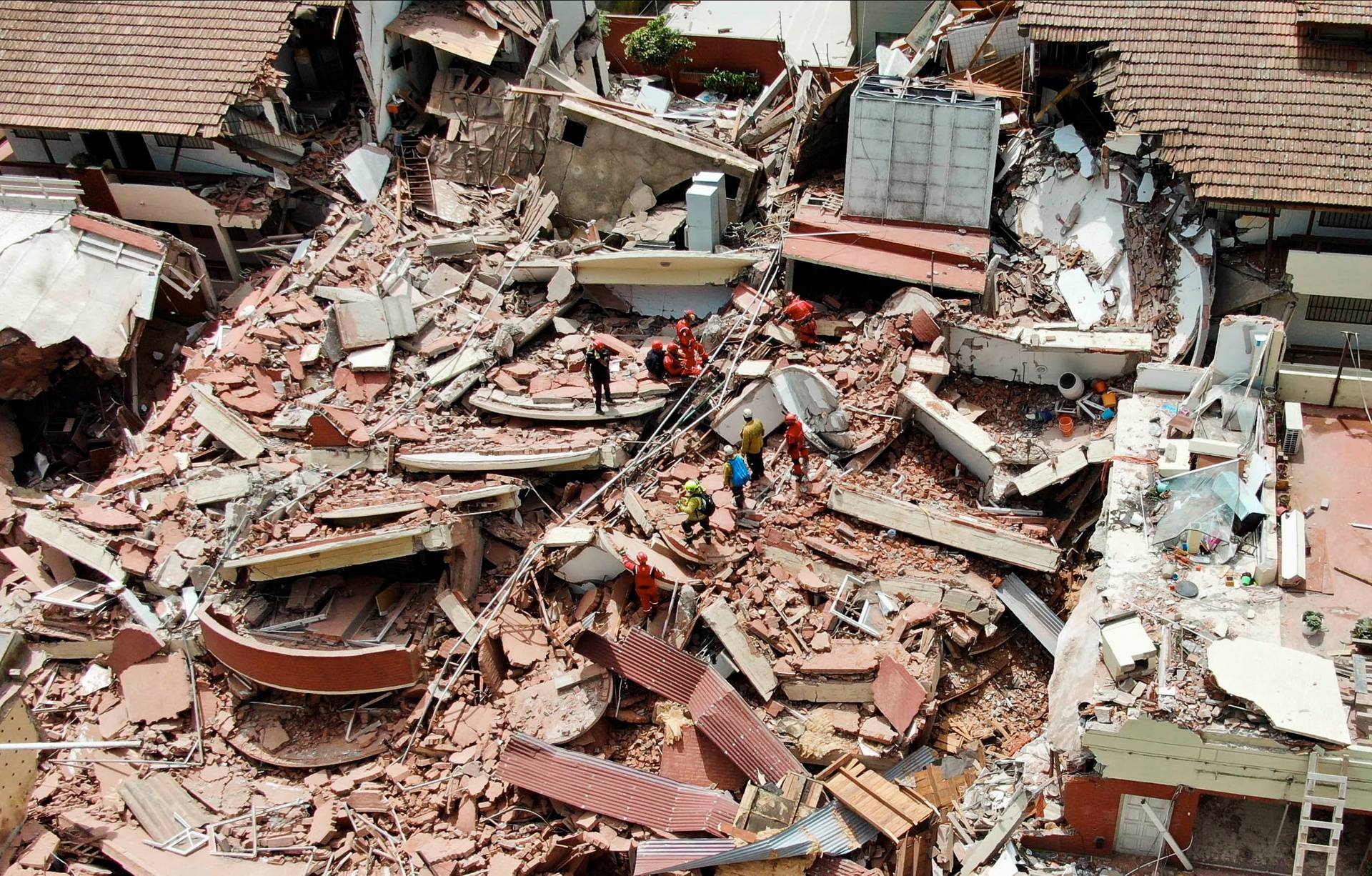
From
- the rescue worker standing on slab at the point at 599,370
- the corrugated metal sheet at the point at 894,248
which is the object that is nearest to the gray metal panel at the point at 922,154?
the corrugated metal sheet at the point at 894,248

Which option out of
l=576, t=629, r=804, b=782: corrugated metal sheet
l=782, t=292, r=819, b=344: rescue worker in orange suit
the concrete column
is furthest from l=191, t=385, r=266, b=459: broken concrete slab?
l=782, t=292, r=819, b=344: rescue worker in orange suit

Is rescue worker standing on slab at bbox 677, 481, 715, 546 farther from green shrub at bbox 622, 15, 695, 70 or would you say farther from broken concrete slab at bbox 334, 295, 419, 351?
green shrub at bbox 622, 15, 695, 70

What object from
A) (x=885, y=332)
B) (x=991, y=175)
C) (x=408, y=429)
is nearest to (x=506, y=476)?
(x=408, y=429)

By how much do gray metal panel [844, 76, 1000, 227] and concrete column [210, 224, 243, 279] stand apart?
12.7 meters

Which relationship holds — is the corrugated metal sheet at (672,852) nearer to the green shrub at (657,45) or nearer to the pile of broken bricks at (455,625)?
the pile of broken bricks at (455,625)

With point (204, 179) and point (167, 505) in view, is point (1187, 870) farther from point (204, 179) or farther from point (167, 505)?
point (204, 179)

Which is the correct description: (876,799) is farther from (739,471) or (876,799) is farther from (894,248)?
(894,248)

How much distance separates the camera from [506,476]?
725 inches

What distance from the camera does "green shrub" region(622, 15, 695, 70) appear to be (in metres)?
30.8

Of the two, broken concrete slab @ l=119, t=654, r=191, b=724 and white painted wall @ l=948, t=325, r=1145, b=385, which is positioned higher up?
white painted wall @ l=948, t=325, r=1145, b=385

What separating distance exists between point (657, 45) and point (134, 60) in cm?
1323

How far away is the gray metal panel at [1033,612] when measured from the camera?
17078 millimetres

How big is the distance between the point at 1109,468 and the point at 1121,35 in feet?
30.1

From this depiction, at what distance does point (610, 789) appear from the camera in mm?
15711
